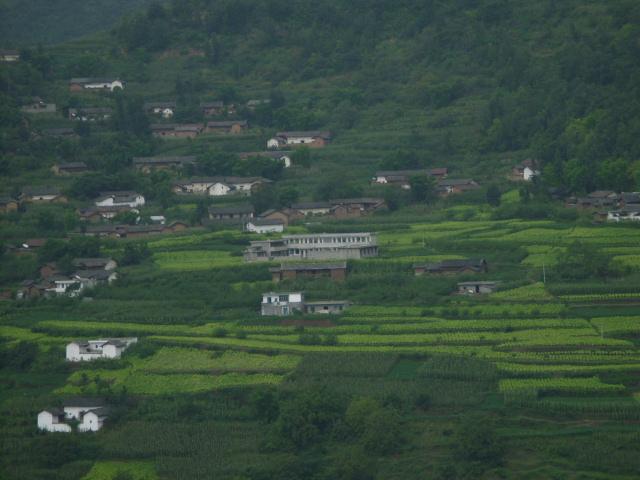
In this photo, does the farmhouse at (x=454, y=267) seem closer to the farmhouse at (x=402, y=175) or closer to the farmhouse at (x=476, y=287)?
the farmhouse at (x=476, y=287)

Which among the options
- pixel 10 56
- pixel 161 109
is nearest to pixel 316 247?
pixel 161 109

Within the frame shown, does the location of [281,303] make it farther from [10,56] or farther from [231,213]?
[10,56]

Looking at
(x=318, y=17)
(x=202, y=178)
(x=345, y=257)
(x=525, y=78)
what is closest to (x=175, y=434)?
(x=345, y=257)

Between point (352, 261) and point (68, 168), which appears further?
point (68, 168)

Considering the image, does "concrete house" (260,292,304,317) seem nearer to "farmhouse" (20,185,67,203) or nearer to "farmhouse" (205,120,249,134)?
"farmhouse" (20,185,67,203)

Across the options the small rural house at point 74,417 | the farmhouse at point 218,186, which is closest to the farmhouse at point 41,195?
the farmhouse at point 218,186

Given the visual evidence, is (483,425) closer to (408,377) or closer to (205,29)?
(408,377)
